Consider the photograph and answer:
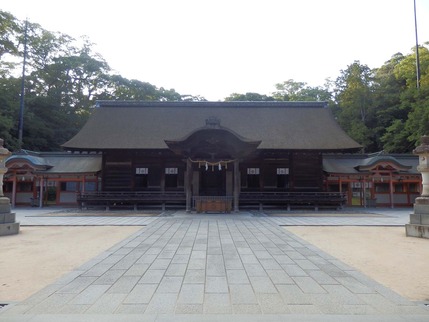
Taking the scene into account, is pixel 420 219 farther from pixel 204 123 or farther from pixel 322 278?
pixel 204 123

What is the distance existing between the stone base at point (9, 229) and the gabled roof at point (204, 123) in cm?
931

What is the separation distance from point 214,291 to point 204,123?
1739 cm

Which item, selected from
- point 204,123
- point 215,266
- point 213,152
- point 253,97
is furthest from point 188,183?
point 253,97

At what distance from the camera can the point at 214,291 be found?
4.07 meters

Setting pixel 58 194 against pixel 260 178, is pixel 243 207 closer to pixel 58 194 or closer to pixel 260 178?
pixel 260 178

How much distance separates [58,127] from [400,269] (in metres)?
32.6

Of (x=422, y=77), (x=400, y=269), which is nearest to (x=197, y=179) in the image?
(x=400, y=269)

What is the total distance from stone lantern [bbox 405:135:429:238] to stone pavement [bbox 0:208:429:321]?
417 centimetres

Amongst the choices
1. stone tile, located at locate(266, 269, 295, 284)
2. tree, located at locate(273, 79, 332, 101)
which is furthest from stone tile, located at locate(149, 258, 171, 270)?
tree, located at locate(273, 79, 332, 101)

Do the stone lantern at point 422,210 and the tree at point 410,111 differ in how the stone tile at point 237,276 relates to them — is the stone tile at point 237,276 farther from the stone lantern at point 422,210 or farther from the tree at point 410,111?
the tree at point 410,111

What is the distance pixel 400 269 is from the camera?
533cm

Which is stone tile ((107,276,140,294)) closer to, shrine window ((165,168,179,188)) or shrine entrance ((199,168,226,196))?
shrine entrance ((199,168,226,196))

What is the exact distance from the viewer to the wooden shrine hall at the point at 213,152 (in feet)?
52.3

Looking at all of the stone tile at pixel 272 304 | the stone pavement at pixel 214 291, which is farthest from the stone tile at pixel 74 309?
the stone tile at pixel 272 304
